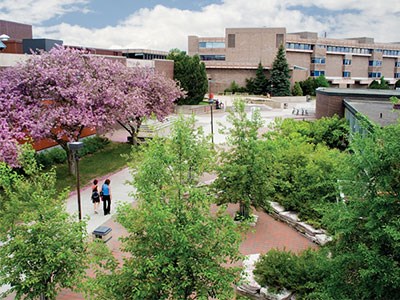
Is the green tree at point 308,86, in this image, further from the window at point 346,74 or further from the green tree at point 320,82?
the window at point 346,74

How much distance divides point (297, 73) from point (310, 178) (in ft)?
184

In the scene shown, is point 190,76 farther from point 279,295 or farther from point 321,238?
point 279,295

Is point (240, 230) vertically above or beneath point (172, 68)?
beneath

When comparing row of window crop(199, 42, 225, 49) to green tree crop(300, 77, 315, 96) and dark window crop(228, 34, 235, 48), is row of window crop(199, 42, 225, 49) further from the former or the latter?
green tree crop(300, 77, 315, 96)

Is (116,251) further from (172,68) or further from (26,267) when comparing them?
(172,68)

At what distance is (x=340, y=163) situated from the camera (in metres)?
8.93

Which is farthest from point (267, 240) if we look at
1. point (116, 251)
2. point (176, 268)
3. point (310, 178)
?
point (176, 268)

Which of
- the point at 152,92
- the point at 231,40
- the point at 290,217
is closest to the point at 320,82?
the point at 231,40

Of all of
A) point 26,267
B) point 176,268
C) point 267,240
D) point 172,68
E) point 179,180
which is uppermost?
point 172,68

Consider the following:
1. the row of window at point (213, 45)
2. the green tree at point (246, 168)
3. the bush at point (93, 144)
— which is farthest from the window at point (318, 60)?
the green tree at point (246, 168)

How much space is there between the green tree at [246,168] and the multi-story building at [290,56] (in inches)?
2140

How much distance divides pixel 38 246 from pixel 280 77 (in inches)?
2355

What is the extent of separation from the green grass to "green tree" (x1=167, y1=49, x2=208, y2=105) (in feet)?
68.4

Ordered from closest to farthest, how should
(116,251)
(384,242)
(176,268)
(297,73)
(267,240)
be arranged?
(176,268) < (384,242) < (116,251) < (267,240) < (297,73)
